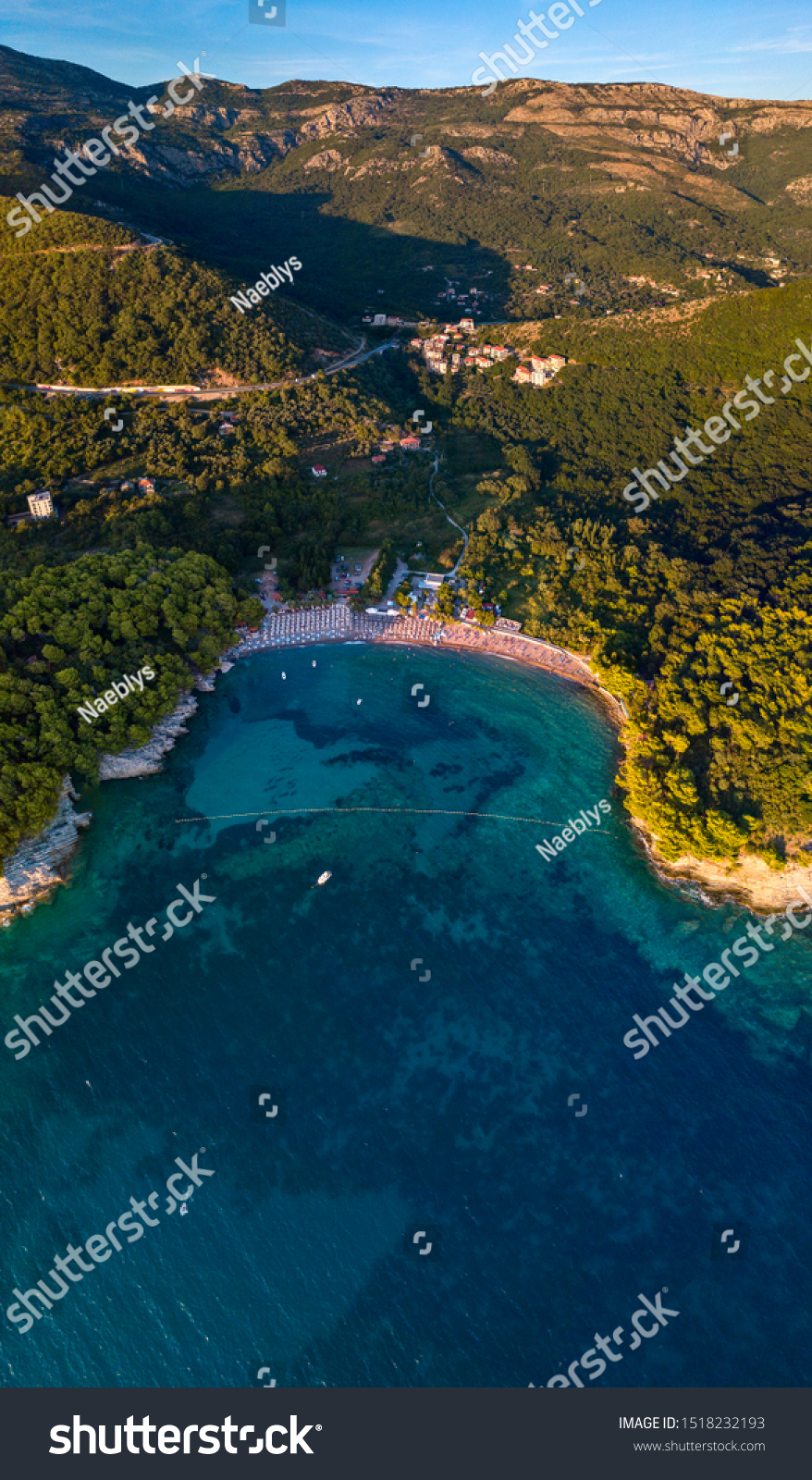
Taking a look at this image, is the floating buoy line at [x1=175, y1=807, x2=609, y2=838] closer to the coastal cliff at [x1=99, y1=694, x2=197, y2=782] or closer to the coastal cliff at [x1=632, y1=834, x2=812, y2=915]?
the coastal cliff at [x1=632, y1=834, x2=812, y2=915]

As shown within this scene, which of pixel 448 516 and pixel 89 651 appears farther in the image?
pixel 448 516

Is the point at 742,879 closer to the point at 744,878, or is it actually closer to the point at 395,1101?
the point at 744,878

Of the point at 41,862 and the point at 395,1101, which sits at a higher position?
the point at 41,862

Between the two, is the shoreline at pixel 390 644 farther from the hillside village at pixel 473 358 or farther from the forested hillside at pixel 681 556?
the hillside village at pixel 473 358

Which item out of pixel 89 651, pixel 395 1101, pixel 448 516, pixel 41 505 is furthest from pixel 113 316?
pixel 395 1101

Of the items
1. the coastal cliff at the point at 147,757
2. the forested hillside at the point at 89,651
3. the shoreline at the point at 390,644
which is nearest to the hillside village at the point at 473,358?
the shoreline at the point at 390,644

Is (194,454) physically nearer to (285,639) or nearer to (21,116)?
(285,639)

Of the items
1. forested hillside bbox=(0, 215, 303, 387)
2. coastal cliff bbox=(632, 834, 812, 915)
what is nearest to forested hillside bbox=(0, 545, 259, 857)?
coastal cliff bbox=(632, 834, 812, 915)
